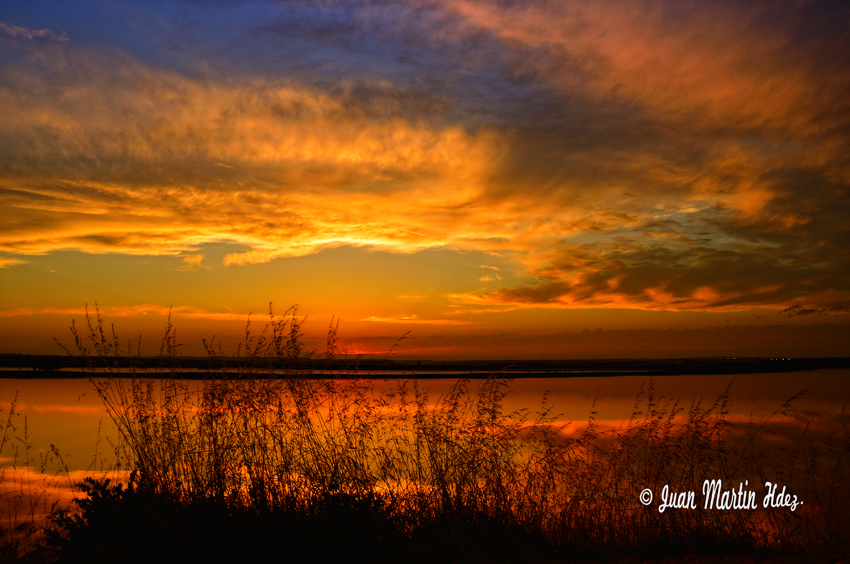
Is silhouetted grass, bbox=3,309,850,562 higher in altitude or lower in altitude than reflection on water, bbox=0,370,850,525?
higher

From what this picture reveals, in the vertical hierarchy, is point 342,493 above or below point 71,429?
above

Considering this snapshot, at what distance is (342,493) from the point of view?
244 inches

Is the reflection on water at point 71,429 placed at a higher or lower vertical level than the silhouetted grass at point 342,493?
lower

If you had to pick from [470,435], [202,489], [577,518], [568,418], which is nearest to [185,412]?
[202,489]

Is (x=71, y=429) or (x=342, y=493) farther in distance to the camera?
(x=71, y=429)

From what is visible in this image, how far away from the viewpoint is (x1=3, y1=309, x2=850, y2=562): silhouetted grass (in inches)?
216

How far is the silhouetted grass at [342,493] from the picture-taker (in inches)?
216

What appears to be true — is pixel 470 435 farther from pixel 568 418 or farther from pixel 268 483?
pixel 568 418

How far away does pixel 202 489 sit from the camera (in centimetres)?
618

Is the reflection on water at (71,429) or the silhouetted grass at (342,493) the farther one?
the reflection on water at (71,429)

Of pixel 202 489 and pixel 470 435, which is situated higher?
pixel 470 435

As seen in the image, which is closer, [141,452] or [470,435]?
[141,452]

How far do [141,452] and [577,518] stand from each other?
524 cm

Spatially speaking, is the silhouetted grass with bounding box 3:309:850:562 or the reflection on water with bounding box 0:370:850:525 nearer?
the silhouetted grass with bounding box 3:309:850:562
